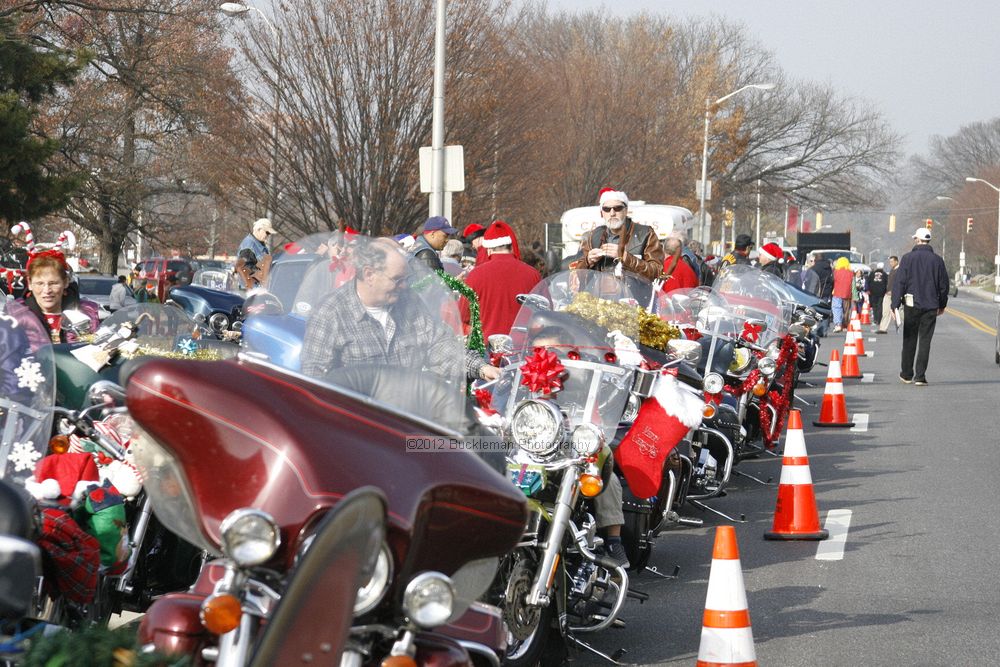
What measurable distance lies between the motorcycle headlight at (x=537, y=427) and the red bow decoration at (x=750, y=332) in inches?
261

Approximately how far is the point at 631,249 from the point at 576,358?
4.11 metres

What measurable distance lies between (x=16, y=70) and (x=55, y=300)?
44.9 ft

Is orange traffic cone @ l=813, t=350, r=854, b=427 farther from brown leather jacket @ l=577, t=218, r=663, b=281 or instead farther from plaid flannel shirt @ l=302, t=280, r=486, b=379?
plaid flannel shirt @ l=302, t=280, r=486, b=379

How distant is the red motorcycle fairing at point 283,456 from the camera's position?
9.84ft

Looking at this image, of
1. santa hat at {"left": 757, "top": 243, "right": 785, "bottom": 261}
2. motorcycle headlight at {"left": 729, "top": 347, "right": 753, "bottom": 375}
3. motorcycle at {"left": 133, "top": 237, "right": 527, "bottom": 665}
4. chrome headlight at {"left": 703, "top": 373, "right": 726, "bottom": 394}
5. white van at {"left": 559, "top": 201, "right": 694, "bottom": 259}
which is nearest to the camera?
motorcycle at {"left": 133, "top": 237, "right": 527, "bottom": 665}

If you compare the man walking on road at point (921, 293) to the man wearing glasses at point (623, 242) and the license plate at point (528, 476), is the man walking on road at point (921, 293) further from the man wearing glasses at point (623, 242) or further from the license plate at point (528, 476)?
the license plate at point (528, 476)

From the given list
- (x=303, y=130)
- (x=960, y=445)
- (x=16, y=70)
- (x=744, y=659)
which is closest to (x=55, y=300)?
(x=744, y=659)

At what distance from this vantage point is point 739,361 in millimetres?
11516

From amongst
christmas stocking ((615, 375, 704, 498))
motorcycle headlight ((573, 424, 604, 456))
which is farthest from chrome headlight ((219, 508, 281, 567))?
christmas stocking ((615, 375, 704, 498))

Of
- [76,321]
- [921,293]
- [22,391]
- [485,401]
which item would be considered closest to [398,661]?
[22,391]

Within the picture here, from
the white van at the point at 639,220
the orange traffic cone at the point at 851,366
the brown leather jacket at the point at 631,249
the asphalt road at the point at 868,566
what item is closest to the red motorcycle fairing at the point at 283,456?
the asphalt road at the point at 868,566

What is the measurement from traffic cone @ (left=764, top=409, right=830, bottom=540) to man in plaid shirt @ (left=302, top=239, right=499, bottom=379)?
5041 millimetres

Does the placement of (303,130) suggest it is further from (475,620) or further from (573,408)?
(475,620)

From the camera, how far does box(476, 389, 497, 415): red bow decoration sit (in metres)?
5.67
